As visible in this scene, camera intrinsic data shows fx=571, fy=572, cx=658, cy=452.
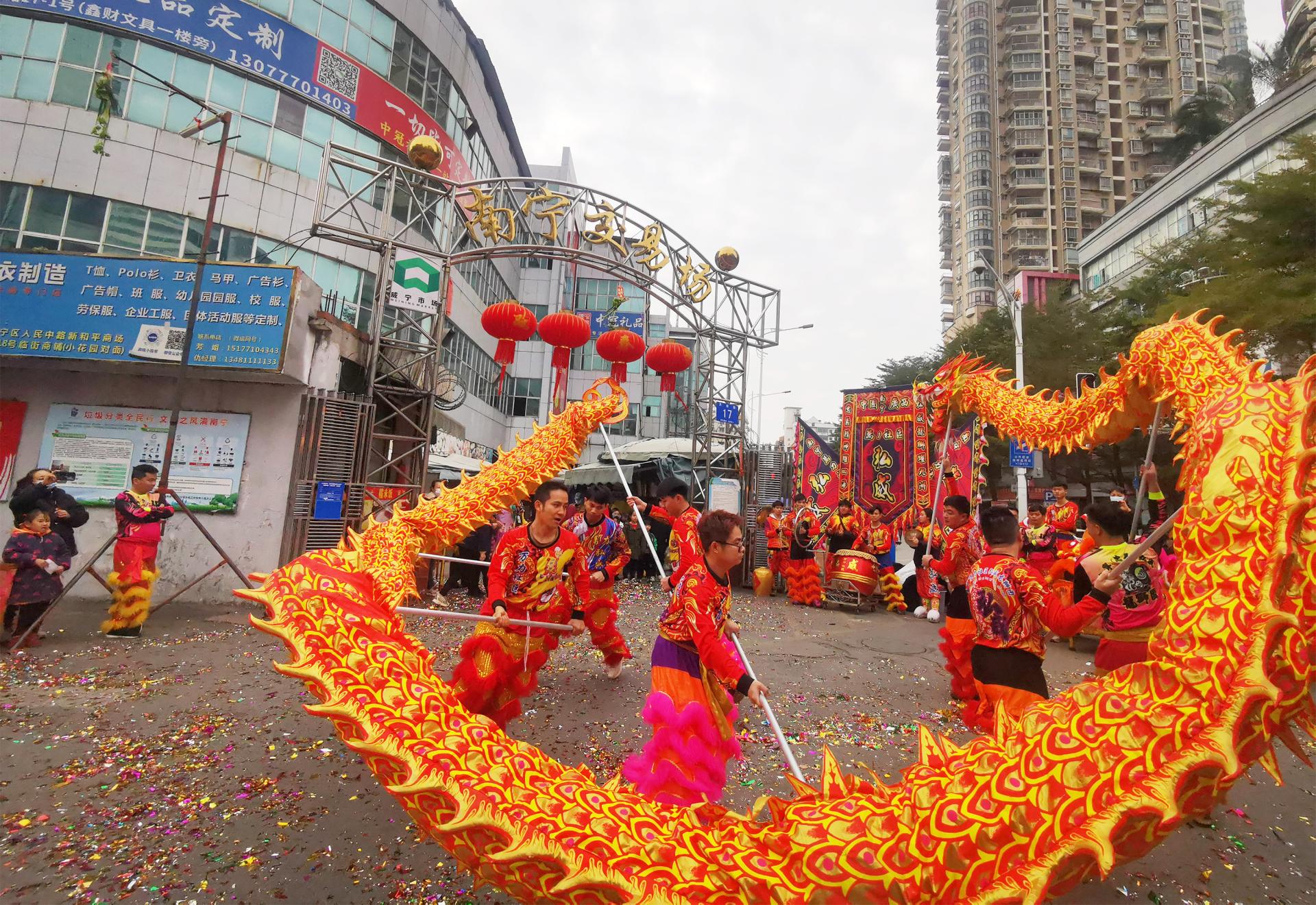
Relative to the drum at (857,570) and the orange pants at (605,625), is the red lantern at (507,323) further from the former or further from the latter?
the drum at (857,570)

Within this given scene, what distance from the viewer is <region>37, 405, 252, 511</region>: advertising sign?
299 inches

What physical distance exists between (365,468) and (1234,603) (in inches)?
350

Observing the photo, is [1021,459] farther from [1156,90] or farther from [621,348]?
[1156,90]

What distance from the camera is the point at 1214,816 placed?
121 inches

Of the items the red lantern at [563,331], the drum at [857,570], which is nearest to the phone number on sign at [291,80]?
the red lantern at [563,331]

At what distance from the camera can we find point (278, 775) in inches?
126

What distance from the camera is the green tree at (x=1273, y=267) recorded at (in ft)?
29.0

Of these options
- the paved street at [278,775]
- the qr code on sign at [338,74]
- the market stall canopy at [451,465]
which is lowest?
the paved street at [278,775]

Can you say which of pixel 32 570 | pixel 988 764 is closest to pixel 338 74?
pixel 32 570

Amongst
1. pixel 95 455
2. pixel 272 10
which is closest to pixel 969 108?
pixel 272 10

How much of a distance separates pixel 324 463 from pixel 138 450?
92.4 inches

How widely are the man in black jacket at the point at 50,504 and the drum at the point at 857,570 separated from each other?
9290mm

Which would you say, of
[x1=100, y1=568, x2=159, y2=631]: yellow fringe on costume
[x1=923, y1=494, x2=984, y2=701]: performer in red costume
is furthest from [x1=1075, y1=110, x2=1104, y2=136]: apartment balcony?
[x1=100, y1=568, x2=159, y2=631]: yellow fringe on costume

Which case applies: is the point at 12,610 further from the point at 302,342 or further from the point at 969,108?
the point at 969,108
